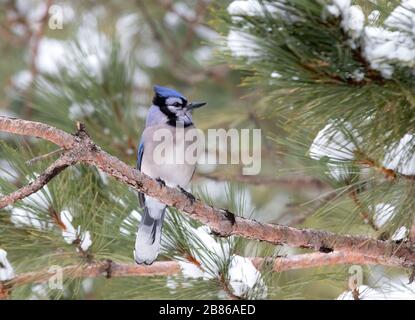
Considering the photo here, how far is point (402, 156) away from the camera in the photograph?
1598 mm

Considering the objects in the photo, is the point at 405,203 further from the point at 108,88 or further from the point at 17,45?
the point at 17,45

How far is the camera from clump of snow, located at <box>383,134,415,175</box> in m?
1.57

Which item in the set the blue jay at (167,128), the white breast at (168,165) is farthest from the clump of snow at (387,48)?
the white breast at (168,165)

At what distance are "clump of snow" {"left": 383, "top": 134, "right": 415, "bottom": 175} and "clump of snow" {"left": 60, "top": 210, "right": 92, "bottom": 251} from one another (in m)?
0.92

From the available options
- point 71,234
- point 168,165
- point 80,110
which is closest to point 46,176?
point 71,234

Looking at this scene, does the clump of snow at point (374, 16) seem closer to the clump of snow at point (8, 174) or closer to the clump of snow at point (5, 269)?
the clump of snow at point (8, 174)

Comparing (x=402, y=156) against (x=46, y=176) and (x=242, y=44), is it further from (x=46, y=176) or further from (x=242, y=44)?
(x=46, y=176)

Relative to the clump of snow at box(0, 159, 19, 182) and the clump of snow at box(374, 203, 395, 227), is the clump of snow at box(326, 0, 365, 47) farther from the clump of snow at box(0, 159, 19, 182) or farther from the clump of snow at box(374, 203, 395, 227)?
the clump of snow at box(0, 159, 19, 182)

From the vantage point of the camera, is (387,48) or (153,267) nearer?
(387,48)

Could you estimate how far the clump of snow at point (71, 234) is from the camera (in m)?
2.09

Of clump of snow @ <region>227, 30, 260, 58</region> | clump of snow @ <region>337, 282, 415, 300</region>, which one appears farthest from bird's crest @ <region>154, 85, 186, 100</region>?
clump of snow @ <region>227, 30, 260, 58</region>

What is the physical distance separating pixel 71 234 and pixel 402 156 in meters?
1.01

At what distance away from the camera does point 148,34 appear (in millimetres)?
4875

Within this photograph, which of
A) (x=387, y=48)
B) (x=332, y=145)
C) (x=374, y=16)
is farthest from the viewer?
(x=332, y=145)
